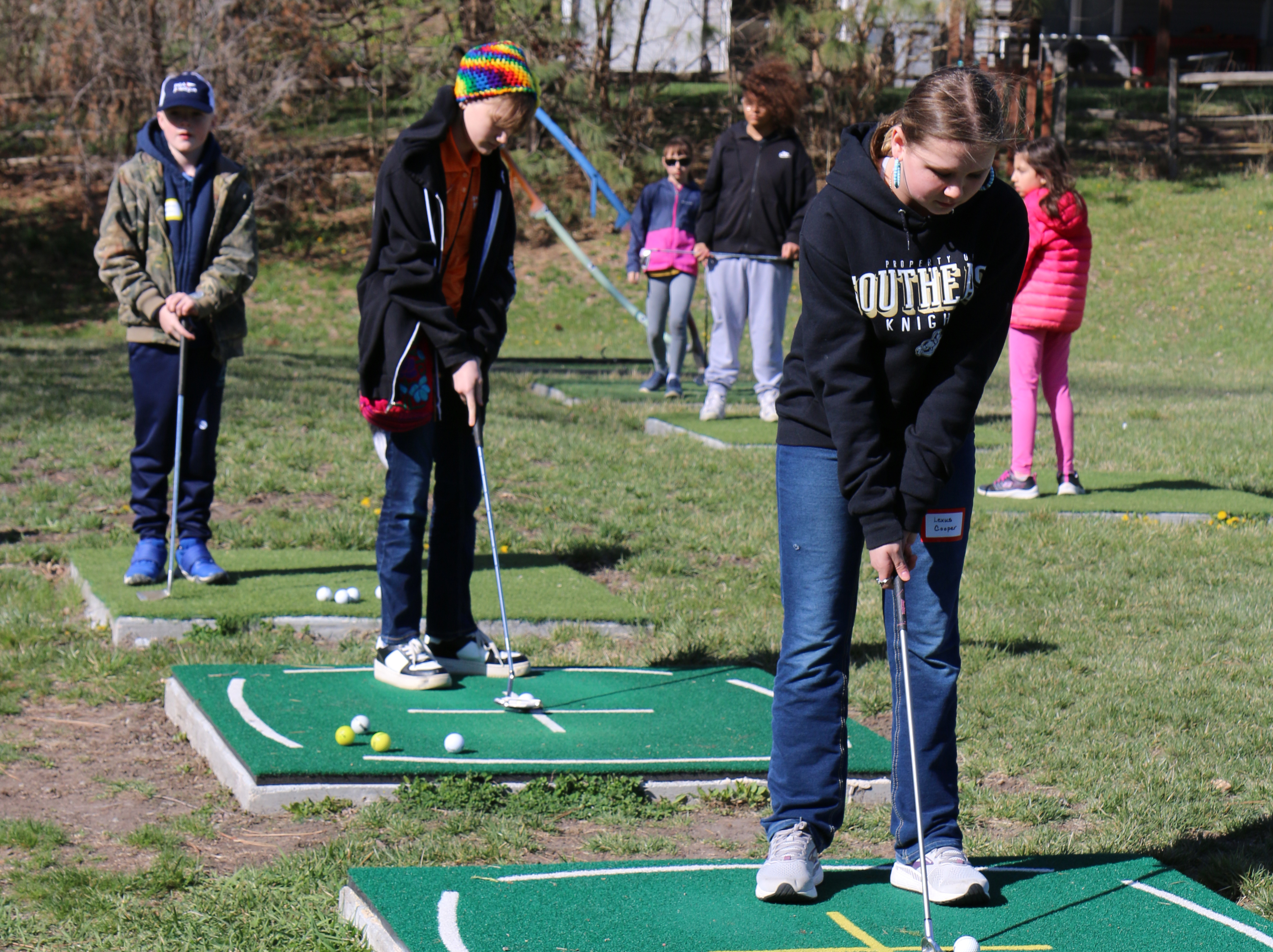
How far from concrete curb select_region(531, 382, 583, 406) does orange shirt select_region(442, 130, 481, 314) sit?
7.30 m

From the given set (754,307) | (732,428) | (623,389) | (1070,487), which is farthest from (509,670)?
(623,389)

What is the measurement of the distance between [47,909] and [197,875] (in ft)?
1.23

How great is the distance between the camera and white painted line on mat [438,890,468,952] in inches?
115

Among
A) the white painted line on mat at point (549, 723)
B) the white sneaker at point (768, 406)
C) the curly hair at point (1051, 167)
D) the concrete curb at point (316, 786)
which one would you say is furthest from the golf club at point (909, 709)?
the white sneaker at point (768, 406)

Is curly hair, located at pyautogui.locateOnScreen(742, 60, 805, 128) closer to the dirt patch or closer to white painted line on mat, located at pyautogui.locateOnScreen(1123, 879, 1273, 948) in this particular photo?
the dirt patch

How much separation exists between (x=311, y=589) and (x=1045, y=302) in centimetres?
451

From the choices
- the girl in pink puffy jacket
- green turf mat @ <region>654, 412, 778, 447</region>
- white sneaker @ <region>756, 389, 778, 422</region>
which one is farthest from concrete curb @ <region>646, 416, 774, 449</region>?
the girl in pink puffy jacket

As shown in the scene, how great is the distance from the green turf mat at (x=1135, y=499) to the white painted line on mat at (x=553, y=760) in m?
4.07

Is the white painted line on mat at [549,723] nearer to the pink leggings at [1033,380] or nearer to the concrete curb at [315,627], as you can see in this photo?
the concrete curb at [315,627]

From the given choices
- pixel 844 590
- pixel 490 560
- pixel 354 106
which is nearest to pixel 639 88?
pixel 354 106

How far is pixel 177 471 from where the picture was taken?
612cm

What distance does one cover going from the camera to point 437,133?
4.52 m

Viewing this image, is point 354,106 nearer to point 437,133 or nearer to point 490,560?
point 490,560

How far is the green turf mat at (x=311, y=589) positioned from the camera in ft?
19.0
